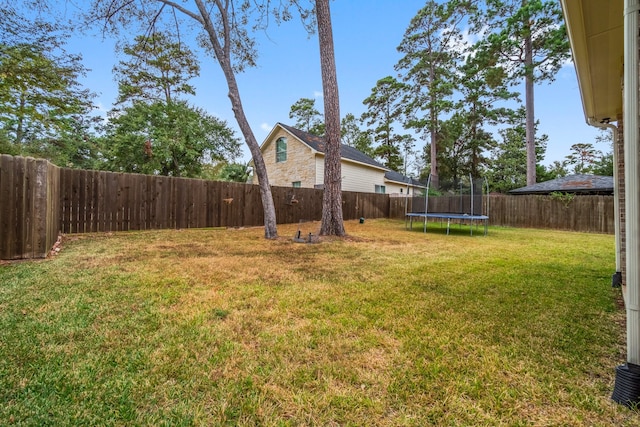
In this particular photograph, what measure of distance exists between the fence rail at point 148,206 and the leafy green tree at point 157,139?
24.7 ft

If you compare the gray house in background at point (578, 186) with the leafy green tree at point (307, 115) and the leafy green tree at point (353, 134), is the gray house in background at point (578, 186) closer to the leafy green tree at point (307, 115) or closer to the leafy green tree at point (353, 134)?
the leafy green tree at point (353, 134)

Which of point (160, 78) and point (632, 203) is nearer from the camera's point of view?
point (632, 203)

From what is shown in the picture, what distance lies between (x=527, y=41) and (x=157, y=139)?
63.1 ft

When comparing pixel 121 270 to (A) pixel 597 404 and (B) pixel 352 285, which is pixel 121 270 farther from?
(A) pixel 597 404

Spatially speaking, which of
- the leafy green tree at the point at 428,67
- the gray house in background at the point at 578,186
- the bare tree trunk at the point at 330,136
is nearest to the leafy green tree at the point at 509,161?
the gray house in background at the point at 578,186

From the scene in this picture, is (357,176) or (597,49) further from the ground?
(357,176)

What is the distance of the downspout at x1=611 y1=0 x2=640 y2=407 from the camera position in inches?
48.5

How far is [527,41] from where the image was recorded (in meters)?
12.6

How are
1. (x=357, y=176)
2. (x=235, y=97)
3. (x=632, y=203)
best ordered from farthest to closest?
1. (x=357, y=176)
2. (x=235, y=97)
3. (x=632, y=203)

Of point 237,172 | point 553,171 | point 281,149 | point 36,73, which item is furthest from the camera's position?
point 553,171

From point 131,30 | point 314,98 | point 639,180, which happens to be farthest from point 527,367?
point 314,98

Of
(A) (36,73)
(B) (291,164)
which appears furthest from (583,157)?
(A) (36,73)

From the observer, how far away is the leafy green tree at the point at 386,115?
1964 cm

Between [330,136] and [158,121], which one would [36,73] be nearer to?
[158,121]
